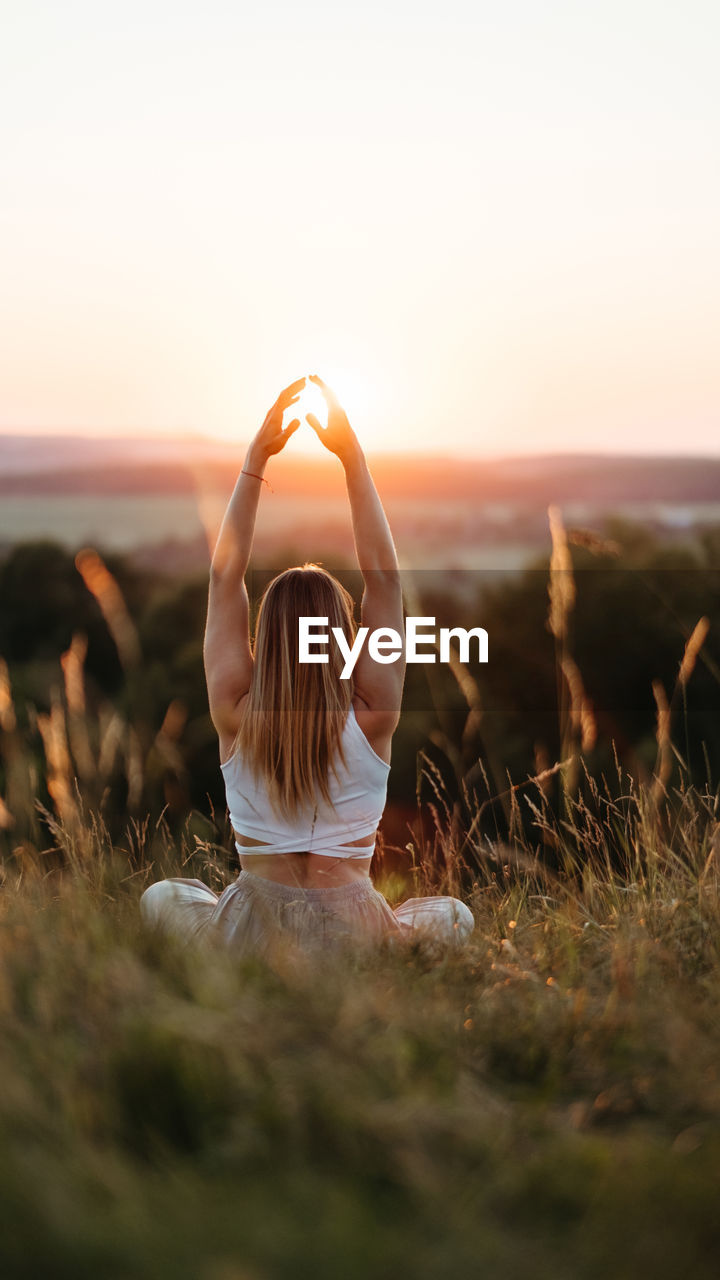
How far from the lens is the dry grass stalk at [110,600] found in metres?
2.99

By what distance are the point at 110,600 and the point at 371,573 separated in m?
0.75

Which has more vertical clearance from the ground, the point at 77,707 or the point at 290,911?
the point at 77,707

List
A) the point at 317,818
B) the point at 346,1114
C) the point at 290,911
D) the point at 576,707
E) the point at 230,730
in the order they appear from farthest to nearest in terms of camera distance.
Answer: the point at 576,707 → the point at 230,730 → the point at 317,818 → the point at 290,911 → the point at 346,1114

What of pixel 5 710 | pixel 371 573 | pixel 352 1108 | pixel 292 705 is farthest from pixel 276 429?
pixel 352 1108

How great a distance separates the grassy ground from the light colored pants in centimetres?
30

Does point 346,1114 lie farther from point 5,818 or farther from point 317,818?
point 5,818

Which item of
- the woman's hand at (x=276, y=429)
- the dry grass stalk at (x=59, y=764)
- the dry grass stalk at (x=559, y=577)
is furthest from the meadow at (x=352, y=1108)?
the woman's hand at (x=276, y=429)

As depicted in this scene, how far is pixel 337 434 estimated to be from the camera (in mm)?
3248

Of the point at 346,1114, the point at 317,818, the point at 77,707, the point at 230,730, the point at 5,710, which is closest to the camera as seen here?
the point at 346,1114

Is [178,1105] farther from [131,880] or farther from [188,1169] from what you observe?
[131,880]

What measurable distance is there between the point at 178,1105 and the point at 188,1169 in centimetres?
13

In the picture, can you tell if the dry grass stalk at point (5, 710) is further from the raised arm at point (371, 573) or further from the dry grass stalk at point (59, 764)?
the raised arm at point (371, 573)

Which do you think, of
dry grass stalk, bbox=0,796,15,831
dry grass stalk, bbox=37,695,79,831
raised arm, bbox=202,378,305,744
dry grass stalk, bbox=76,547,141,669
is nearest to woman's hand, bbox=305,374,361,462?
raised arm, bbox=202,378,305,744

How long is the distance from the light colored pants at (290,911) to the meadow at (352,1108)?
0.79 ft
